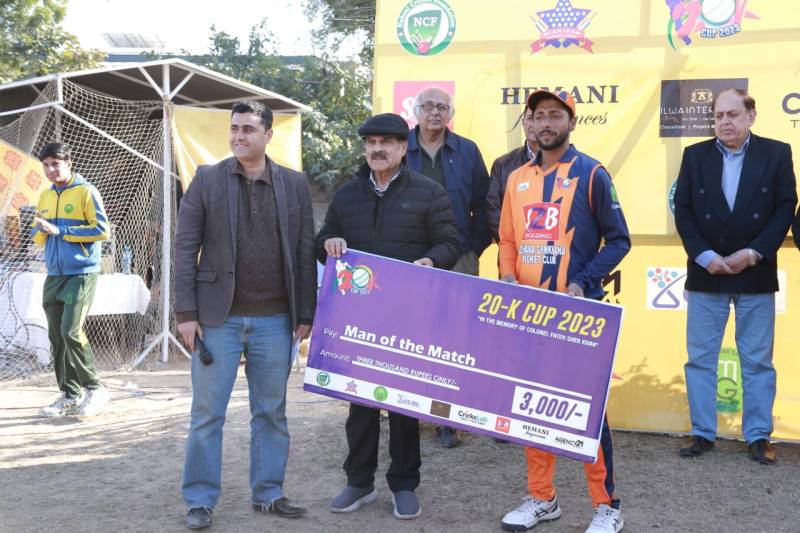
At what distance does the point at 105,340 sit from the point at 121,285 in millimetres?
1040

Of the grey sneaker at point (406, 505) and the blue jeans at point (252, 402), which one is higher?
the blue jeans at point (252, 402)

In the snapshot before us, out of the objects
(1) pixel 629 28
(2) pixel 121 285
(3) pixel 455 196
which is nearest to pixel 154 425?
(3) pixel 455 196

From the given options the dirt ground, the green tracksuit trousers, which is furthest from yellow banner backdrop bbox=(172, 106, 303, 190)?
the dirt ground

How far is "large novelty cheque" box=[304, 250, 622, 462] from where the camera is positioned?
3826 millimetres

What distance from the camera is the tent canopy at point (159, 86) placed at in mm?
10227

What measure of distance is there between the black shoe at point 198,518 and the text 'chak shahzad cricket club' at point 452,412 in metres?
0.84

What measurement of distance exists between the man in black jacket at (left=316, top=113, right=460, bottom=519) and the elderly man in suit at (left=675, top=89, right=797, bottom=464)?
77.1 inches

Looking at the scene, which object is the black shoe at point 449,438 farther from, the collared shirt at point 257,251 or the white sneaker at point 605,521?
the collared shirt at point 257,251

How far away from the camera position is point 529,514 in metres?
4.21

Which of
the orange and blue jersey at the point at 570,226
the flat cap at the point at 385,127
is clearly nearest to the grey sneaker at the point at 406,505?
the orange and blue jersey at the point at 570,226

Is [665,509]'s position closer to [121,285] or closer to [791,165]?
[791,165]

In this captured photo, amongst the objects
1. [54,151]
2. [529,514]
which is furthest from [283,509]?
[54,151]

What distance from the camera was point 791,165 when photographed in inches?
209

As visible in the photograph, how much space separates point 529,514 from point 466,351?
0.95 m
